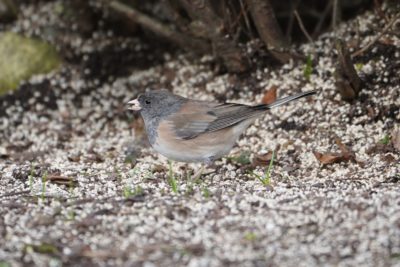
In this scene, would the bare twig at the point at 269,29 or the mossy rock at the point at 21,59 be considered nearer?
the bare twig at the point at 269,29

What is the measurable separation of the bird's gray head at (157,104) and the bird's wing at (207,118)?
91 mm

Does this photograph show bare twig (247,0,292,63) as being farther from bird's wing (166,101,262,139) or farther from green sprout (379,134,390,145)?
green sprout (379,134,390,145)

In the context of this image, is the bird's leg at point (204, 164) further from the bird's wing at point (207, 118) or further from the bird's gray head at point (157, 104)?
the bird's gray head at point (157, 104)

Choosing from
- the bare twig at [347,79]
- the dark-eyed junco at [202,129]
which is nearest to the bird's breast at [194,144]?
the dark-eyed junco at [202,129]

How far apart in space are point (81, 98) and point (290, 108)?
6.37ft

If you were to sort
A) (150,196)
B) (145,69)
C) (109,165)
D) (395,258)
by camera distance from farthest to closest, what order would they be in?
(145,69)
(109,165)
(150,196)
(395,258)

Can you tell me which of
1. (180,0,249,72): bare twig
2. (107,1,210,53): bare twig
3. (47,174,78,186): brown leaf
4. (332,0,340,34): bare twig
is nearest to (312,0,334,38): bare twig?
(332,0,340,34): bare twig

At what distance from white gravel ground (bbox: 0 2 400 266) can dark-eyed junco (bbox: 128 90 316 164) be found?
0.62 ft

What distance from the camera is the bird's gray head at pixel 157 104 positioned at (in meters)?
4.73

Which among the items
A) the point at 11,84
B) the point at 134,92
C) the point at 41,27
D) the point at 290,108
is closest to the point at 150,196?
the point at 290,108

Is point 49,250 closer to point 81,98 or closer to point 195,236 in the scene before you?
point 195,236

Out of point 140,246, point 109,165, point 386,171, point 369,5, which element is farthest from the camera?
point 369,5

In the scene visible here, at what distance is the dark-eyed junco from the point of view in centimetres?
446

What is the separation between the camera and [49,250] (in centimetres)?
310
